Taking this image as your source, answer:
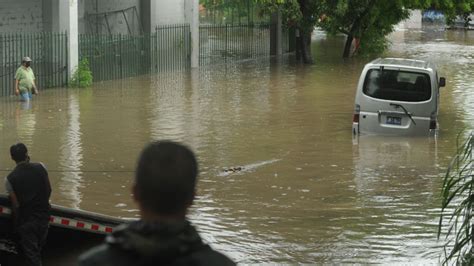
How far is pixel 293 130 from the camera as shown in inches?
844

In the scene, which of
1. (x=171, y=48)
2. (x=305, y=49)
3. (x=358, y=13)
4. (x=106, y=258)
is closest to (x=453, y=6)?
(x=358, y=13)

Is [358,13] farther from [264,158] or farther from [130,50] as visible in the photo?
[264,158]

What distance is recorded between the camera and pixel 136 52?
111 ft

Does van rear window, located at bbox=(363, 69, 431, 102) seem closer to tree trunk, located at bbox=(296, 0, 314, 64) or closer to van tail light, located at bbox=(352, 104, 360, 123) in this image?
van tail light, located at bbox=(352, 104, 360, 123)

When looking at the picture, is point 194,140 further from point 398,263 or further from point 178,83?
point 178,83

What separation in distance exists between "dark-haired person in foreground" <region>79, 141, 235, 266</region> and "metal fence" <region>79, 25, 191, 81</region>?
93.0 feet

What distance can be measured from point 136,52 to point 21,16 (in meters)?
4.19

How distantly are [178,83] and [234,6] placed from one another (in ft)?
38.7

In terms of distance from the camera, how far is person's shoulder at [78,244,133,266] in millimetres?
3088

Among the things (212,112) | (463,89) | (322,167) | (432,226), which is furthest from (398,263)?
(463,89)

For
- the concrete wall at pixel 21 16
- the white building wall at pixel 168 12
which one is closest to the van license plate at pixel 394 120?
the concrete wall at pixel 21 16

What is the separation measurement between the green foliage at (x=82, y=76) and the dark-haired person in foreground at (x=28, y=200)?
840 inches

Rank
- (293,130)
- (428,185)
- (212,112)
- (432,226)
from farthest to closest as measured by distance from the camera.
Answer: (212,112) < (293,130) < (428,185) < (432,226)

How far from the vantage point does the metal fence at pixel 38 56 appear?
27.8 metres
